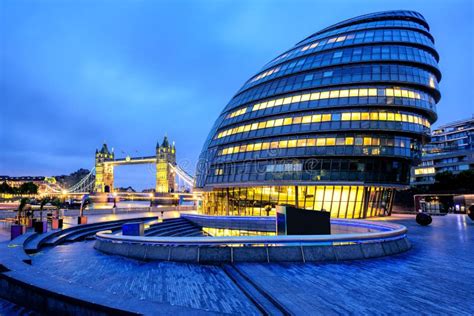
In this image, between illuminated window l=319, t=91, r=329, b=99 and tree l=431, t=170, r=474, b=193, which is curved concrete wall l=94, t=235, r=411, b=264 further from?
tree l=431, t=170, r=474, b=193

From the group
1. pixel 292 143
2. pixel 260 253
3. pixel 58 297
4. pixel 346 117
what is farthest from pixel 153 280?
pixel 346 117

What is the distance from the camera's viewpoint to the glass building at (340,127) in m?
44.5

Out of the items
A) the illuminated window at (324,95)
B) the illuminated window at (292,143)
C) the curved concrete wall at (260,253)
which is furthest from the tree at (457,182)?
the curved concrete wall at (260,253)

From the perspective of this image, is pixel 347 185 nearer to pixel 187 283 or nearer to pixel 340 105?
pixel 340 105

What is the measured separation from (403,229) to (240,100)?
4457 centimetres

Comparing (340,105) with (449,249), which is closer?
(449,249)

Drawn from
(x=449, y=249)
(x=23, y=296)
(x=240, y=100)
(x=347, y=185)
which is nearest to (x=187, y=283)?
(x=23, y=296)

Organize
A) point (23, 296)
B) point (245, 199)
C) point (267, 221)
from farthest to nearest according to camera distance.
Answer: point (245, 199)
point (267, 221)
point (23, 296)

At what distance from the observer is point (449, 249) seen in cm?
1823

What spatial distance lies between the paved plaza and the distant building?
11502 centimetres

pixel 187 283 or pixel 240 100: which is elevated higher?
pixel 240 100

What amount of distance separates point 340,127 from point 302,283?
36816mm

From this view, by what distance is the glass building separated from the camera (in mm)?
44469

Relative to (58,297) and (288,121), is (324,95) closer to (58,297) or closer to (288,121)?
(288,121)
